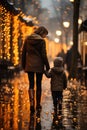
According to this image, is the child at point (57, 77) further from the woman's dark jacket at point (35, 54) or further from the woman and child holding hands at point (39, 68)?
the woman's dark jacket at point (35, 54)

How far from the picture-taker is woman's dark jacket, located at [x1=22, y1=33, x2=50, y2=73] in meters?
13.8

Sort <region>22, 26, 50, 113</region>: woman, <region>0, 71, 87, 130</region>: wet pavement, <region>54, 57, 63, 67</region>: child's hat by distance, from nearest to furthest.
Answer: <region>0, 71, 87, 130</region>: wet pavement
<region>54, 57, 63, 67</region>: child's hat
<region>22, 26, 50, 113</region>: woman

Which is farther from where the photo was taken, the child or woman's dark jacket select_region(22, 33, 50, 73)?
woman's dark jacket select_region(22, 33, 50, 73)

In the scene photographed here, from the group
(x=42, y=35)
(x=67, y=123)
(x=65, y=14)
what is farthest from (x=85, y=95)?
(x=65, y=14)

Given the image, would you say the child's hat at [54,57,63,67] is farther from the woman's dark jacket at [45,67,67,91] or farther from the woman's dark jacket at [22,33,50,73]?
the woman's dark jacket at [22,33,50,73]

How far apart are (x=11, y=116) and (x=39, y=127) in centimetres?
172

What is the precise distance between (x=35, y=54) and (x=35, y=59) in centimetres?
15

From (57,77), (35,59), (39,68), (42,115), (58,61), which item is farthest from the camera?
(35,59)

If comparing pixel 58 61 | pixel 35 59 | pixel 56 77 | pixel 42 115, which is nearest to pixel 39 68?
pixel 35 59

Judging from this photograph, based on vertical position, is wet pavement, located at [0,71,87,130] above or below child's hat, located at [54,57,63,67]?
below

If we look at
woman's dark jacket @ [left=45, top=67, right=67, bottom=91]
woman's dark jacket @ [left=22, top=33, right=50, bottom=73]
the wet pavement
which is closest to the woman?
woman's dark jacket @ [left=22, top=33, right=50, bottom=73]

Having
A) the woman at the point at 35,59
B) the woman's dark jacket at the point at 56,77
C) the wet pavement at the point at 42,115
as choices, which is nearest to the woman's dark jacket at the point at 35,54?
the woman at the point at 35,59

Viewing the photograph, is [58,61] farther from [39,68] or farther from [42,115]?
[42,115]

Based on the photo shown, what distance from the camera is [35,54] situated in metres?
14.1
